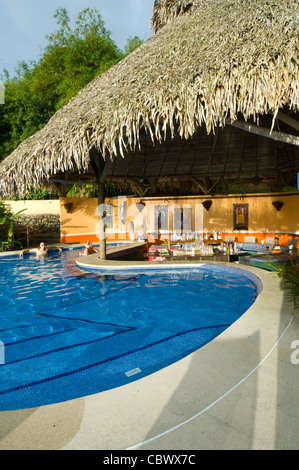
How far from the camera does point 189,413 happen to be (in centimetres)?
180

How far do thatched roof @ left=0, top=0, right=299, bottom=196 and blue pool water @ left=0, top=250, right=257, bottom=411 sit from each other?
297 centimetres

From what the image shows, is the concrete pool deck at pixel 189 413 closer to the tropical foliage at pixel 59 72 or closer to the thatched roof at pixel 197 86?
the thatched roof at pixel 197 86

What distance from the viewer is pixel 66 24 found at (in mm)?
23328

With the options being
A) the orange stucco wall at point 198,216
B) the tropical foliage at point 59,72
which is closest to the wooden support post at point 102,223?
the orange stucco wall at point 198,216

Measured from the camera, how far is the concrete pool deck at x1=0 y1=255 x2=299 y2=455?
158 cm

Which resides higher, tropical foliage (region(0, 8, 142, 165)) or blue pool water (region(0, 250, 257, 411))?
tropical foliage (region(0, 8, 142, 165))

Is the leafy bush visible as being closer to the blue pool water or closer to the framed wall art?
the blue pool water

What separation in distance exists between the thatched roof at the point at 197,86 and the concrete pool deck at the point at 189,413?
3.52 m

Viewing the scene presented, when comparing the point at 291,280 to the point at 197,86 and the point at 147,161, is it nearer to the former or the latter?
the point at 197,86

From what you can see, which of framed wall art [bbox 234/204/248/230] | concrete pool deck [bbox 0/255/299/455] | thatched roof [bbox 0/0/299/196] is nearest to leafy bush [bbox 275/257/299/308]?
concrete pool deck [bbox 0/255/299/455]

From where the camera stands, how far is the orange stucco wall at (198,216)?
458 inches

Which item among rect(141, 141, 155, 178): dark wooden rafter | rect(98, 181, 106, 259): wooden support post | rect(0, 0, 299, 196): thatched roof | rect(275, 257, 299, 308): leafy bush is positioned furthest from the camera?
rect(141, 141, 155, 178): dark wooden rafter

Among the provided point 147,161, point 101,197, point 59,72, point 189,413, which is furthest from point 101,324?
point 59,72

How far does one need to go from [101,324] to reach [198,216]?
10.2 m
